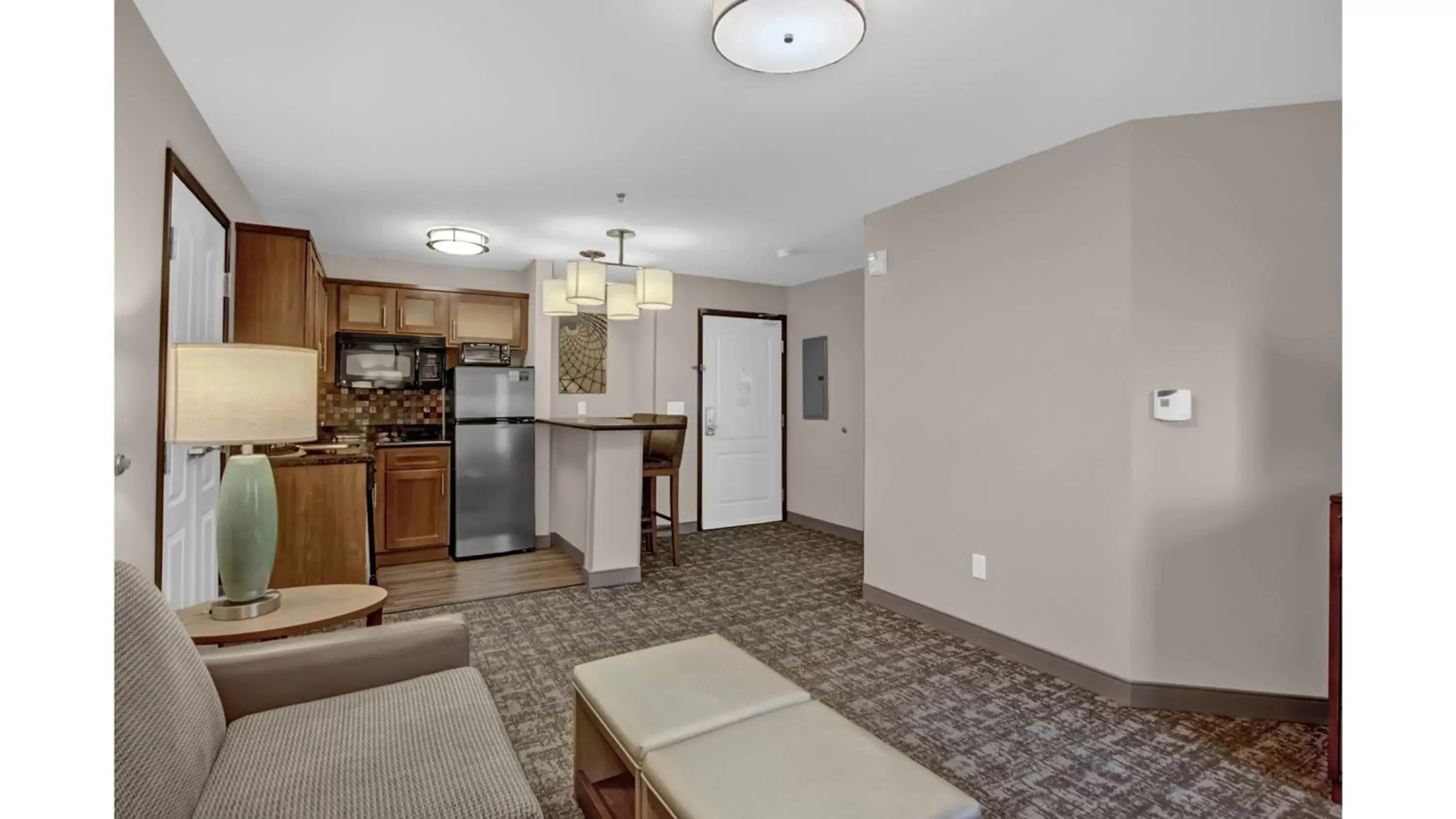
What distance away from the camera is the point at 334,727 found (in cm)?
147

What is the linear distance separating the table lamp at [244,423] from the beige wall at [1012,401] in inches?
109

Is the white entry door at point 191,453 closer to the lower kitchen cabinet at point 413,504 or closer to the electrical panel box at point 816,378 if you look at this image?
the lower kitchen cabinet at point 413,504

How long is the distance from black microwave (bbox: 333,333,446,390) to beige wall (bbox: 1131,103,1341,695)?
4830mm

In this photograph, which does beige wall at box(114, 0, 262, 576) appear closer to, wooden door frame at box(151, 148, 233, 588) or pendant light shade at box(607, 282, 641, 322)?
wooden door frame at box(151, 148, 233, 588)

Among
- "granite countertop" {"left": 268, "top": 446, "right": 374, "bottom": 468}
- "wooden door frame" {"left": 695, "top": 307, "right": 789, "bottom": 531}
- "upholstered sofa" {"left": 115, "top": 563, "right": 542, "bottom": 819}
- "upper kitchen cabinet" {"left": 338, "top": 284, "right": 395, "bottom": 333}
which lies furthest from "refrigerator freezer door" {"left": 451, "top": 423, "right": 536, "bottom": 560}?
"upholstered sofa" {"left": 115, "top": 563, "right": 542, "bottom": 819}

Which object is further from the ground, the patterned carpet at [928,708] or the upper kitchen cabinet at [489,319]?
the upper kitchen cabinet at [489,319]

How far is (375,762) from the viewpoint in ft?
4.37

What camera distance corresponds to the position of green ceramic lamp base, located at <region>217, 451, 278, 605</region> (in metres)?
1.93

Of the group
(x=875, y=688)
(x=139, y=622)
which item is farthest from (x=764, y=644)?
(x=139, y=622)

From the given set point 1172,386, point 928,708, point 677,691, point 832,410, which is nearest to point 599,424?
point 832,410

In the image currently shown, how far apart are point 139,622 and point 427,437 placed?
4.36 meters

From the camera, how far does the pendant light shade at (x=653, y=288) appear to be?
3.97 meters

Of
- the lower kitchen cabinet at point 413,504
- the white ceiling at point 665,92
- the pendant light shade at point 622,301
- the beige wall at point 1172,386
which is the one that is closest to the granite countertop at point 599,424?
the pendant light shade at point 622,301

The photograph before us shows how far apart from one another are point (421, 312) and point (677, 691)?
435cm
